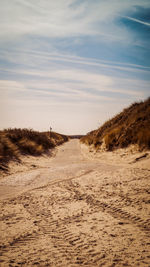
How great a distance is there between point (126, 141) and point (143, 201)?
26.6 feet

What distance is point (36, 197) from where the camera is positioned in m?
4.94

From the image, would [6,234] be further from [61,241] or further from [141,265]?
A: [141,265]

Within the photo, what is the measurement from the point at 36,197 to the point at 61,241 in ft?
7.54

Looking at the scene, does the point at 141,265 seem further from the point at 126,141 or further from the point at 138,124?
the point at 138,124

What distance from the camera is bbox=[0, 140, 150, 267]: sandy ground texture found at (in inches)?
97.0

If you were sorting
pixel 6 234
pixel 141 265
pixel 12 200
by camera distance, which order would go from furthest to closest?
pixel 12 200 < pixel 6 234 < pixel 141 265

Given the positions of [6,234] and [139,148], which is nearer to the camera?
[6,234]

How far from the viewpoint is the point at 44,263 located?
2.35 m

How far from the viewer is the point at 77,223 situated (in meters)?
3.42

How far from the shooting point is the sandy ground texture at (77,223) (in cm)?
246

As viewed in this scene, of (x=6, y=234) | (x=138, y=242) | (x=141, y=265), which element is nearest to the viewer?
(x=141, y=265)

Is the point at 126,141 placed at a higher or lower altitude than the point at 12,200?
higher

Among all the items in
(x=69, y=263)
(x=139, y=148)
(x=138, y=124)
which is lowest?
(x=69, y=263)

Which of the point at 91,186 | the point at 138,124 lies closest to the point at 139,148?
the point at 138,124
